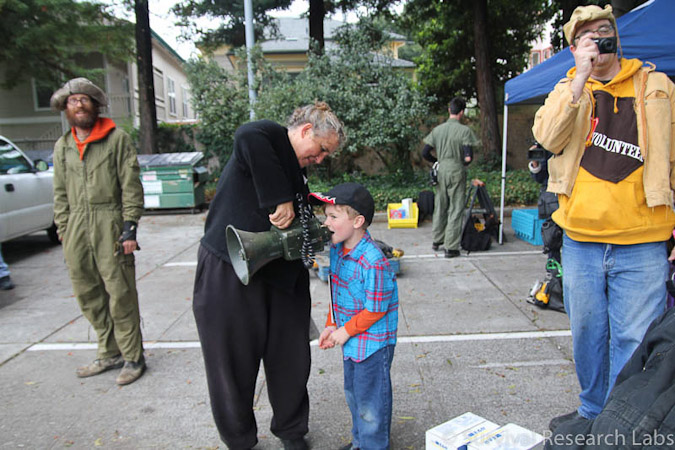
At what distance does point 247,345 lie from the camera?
92.4 inches

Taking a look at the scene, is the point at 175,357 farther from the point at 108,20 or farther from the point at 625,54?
the point at 108,20

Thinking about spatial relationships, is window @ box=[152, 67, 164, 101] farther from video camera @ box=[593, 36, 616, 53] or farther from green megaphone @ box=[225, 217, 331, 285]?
video camera @ box=[593, 36, 616, 53]

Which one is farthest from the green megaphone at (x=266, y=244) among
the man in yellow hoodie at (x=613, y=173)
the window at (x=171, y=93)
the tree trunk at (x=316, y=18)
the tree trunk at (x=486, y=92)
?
the window at (x=171, y=93)

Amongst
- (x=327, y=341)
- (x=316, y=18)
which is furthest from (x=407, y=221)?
(x=316, y=18)

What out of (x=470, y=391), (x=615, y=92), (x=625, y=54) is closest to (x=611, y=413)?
(x=615, y=92)

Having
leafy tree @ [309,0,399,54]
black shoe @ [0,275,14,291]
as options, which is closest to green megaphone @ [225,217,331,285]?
black shoe @ [0,275,14,291]

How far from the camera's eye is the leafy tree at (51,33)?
45.1 ft

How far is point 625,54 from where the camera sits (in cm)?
433

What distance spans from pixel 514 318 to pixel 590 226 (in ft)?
7.33

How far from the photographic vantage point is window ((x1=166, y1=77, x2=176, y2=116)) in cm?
2652

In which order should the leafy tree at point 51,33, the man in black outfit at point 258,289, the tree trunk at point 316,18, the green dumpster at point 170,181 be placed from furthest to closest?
the leafy tree at point 51,33 < the tree trunk at point 316,18 < the green dumpster at point 170,181 < the man in black outfit at point 258,289

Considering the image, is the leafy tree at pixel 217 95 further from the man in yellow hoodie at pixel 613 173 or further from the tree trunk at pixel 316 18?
the man in yellow hoodie at pixel 613 173

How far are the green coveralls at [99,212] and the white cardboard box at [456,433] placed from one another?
7.86 ft

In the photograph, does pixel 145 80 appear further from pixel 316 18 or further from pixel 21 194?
pixel 21 194
